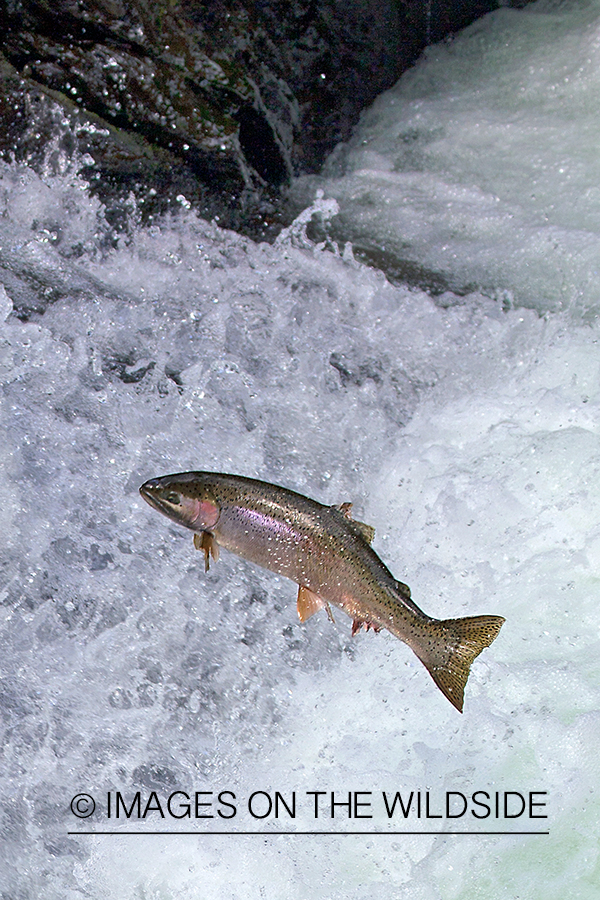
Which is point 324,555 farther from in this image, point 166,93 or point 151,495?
point 166,93

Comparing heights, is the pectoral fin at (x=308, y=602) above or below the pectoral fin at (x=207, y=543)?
below

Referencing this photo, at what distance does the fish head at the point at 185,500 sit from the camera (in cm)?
129

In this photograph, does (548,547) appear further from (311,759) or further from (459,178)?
(459,178)

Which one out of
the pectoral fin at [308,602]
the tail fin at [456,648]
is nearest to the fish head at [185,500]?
the pectoral fin at [308,602]

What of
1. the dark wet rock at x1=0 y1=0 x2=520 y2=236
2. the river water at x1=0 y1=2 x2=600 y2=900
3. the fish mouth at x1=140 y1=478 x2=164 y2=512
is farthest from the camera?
the dark wet rock at x1=0 y1=0 x2=520 y2=236

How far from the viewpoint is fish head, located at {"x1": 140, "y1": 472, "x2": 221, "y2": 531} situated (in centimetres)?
129

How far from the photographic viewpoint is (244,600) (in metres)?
1.90

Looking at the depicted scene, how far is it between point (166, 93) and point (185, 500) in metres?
1.48

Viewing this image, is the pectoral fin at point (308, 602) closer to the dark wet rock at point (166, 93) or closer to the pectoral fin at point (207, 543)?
the pectoral fin at point (207, 543)

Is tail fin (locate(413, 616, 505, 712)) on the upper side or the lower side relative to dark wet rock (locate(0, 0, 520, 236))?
lower

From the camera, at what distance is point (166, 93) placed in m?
2.35

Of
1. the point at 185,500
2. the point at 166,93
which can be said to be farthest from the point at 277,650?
the point at 166,93

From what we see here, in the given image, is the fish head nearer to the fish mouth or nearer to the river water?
the fish mouth

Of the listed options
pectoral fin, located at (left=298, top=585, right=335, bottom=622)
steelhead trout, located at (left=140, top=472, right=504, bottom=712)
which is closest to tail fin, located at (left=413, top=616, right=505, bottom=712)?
steelhead trout, located at (left=140, top=472, right=504, bottom=712)
